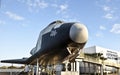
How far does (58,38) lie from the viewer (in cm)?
1595

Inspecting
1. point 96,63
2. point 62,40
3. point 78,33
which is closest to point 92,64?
point 96,63

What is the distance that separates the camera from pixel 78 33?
14109 mm

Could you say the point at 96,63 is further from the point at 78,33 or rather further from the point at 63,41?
the point at 78,33

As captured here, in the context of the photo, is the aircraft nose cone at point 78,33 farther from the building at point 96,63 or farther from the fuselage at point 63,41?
the building at point 96,63

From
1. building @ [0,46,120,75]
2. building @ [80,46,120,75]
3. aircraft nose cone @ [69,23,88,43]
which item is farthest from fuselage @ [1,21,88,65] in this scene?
building @ [80,46,120,75]

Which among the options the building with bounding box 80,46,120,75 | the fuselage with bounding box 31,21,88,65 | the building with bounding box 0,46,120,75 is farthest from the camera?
the building with bounding box 80,46,120,75

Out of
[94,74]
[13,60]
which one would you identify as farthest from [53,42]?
[94,74]

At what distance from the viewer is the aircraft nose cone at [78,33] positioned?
14156mm

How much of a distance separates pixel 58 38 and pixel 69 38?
147cm

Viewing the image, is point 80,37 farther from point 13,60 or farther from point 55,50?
point 13,60

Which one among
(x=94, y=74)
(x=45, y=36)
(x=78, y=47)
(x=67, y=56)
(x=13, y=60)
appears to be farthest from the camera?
(x=94, y=74)

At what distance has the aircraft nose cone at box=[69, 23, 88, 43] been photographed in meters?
14.2

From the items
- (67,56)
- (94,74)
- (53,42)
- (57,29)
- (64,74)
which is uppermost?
(57,29)

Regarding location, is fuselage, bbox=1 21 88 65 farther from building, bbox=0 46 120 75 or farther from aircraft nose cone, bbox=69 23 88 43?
building, bbox=0 46 120 75
